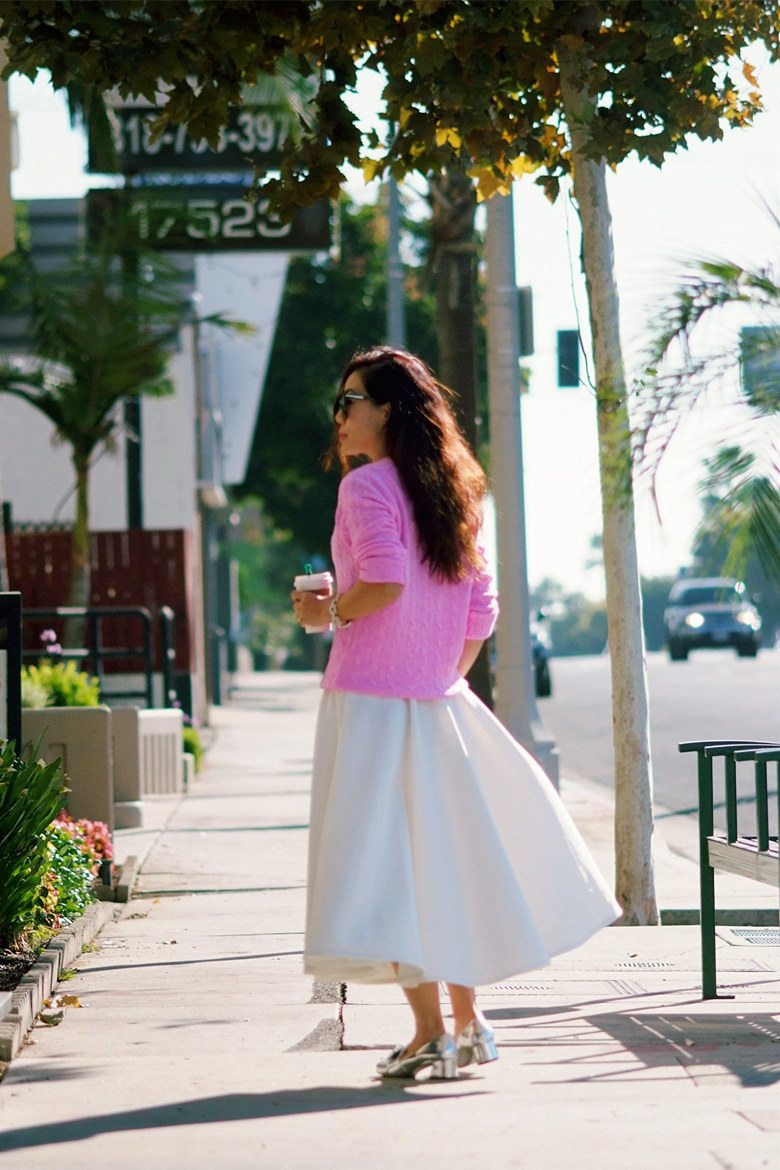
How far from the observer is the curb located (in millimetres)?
5133

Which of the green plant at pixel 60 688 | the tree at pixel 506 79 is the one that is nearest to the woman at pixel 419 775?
the tree at pixel 506 79

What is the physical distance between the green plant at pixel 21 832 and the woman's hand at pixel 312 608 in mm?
1690

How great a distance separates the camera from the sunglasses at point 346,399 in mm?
4945

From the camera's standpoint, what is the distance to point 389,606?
4820 millimetres

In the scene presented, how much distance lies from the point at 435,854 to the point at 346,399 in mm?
1302

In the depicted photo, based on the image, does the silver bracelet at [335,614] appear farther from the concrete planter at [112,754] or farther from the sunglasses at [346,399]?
the concrete planter at [112,754]

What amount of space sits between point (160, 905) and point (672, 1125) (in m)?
4.47

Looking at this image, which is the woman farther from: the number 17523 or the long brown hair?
the number 17523

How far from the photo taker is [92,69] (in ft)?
22.3

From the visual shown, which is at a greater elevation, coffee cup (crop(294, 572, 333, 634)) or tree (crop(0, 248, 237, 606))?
tree (crop(0, 248, 237, 606))

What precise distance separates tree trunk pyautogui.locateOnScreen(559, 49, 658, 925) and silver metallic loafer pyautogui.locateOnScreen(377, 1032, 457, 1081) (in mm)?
2990

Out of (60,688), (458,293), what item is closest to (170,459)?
(458,293)

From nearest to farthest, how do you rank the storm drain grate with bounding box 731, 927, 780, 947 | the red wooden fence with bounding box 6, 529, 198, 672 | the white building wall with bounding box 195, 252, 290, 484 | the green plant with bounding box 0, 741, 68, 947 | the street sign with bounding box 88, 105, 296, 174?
the green plant with bounding box 0, 741, 68, 947 < the storm drain grate with bounding box 731, 927, 780, 947 < the street sign with bounding box 88, 105, 296, 174 < the red wooden fence with bounding box 6, 529, 198, 672 < the white building wall with bounding box 195, 252, 290, 484

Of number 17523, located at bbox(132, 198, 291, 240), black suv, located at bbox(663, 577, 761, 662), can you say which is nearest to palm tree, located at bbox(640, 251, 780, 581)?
number 17523, located at bbox(132, 198, 291, 240)
